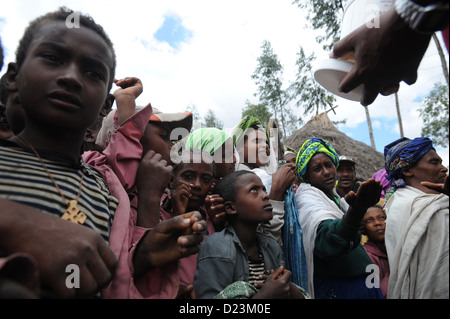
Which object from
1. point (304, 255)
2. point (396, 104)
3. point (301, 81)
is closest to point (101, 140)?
point (304, 255)

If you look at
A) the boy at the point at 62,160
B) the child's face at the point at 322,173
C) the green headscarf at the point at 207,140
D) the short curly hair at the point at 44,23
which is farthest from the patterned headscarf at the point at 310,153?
the short curly hair at the point at 44,23

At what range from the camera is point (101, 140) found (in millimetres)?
2309

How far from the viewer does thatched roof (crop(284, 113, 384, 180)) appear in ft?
37.6

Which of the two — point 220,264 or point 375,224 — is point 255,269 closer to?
point 220,264

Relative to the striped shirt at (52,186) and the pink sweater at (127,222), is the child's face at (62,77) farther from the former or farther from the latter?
the pink sweater at (127,222)

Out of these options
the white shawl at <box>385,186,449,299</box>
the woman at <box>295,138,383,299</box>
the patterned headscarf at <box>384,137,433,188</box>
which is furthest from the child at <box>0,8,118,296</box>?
the patterned headscarf at <box>384,137,433,188</box>

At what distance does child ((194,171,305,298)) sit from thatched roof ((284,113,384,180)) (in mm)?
9918

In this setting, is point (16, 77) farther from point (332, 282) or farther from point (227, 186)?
point (332, 282)

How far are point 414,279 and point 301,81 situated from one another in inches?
877

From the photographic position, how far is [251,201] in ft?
6.63

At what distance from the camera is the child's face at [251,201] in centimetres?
197

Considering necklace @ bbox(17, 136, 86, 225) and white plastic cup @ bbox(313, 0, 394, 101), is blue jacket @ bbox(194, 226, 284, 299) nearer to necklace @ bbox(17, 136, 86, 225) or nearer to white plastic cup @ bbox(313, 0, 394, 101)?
necklace @ bbox(17, 136, 86, 225)

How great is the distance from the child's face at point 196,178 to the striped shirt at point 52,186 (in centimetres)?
81

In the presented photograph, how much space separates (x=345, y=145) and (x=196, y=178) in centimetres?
1189
